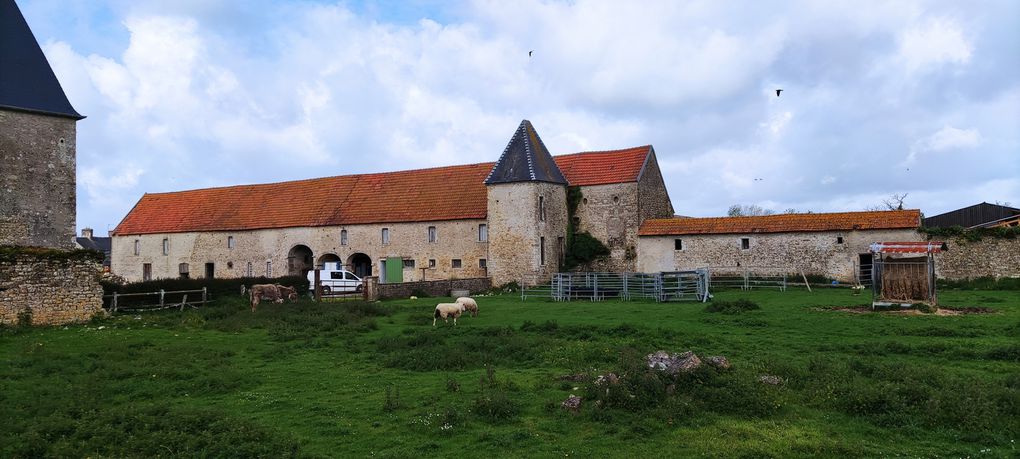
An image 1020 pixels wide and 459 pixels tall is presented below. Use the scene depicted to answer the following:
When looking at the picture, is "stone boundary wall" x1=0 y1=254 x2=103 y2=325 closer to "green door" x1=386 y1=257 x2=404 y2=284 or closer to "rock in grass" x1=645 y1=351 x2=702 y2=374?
"rock in grass" x1=645 y1=351 x2=702 y2=374

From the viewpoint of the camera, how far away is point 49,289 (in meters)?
20.7

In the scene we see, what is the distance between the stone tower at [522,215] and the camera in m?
36.6

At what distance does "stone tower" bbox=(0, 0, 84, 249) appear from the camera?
26875mm

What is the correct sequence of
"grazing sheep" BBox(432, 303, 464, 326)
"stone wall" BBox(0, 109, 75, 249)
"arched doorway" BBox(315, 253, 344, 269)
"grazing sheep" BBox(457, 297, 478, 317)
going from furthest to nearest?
"arched doorway" BBox(315, 253, 344, 269), "stone wall" BBox(0, 109, 75, 249), "grazing sheep" BBox(457, 297, 478, 317), "grazing sheep" BBox(432, 303, 464, 326)

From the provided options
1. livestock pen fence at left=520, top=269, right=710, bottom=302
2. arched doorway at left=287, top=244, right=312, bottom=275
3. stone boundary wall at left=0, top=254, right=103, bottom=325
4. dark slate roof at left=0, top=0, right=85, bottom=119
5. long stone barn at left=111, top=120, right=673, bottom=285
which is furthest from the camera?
arched doorway at left=287, top=244, right=312, bottom=275

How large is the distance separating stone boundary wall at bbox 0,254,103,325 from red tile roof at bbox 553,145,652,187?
2494 centimetres

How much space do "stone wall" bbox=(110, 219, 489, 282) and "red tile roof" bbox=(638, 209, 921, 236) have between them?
32.4ft

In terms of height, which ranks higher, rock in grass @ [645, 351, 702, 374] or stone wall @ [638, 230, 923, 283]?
stone wall @ [638, 230, 923, 283]

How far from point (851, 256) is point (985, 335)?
18040 millimetres

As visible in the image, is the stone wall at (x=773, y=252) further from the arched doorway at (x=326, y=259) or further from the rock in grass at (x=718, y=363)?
the rock in grass at (x=718, y=363)

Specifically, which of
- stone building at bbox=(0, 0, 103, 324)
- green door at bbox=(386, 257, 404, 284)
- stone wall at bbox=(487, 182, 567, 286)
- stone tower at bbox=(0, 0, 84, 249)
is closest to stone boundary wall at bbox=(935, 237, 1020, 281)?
stone wall at bbox=(487, 182, 567, 286)

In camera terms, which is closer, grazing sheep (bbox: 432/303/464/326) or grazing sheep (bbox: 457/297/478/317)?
grazing sheep (bbox: 432/303/464/326)

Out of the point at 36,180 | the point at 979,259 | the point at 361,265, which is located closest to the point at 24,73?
the point at 36,180

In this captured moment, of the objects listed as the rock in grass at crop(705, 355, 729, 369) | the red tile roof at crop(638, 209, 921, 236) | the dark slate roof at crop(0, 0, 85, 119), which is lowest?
the rock in grass at crop(705, 355, 729, 369)
